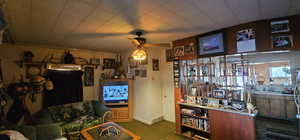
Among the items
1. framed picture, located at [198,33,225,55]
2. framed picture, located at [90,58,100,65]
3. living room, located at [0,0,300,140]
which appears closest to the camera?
living room, located at [0,0,300,140]

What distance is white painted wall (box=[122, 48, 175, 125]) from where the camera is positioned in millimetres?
3754

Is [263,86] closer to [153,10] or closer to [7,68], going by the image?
[153,10]

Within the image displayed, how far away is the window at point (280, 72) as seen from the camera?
2.10 metres

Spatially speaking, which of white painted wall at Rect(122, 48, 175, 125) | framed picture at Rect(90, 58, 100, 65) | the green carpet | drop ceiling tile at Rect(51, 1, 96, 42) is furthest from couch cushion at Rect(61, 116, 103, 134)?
drop ceiling tile at Rect(51, 1, 96, 42)

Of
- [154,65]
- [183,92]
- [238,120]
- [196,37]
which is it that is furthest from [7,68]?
[238,120]

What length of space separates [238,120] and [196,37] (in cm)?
179

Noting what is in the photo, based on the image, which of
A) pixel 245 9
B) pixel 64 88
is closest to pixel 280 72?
pixel 245 9

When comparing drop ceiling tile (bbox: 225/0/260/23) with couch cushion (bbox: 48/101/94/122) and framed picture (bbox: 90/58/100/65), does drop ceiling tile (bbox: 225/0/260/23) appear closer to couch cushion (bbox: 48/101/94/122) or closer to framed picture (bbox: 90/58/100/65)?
couch cushion (bbox: 48/101/94/122)

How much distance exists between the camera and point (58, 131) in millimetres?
2217

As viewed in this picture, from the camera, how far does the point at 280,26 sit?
192 cm

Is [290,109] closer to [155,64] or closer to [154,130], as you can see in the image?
[154,130]

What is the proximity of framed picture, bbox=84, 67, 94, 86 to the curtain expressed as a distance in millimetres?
202

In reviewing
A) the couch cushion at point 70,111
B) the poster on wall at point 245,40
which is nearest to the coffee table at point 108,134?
the couch cushion at point 70,111

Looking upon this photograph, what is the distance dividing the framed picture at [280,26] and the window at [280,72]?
67 cm
